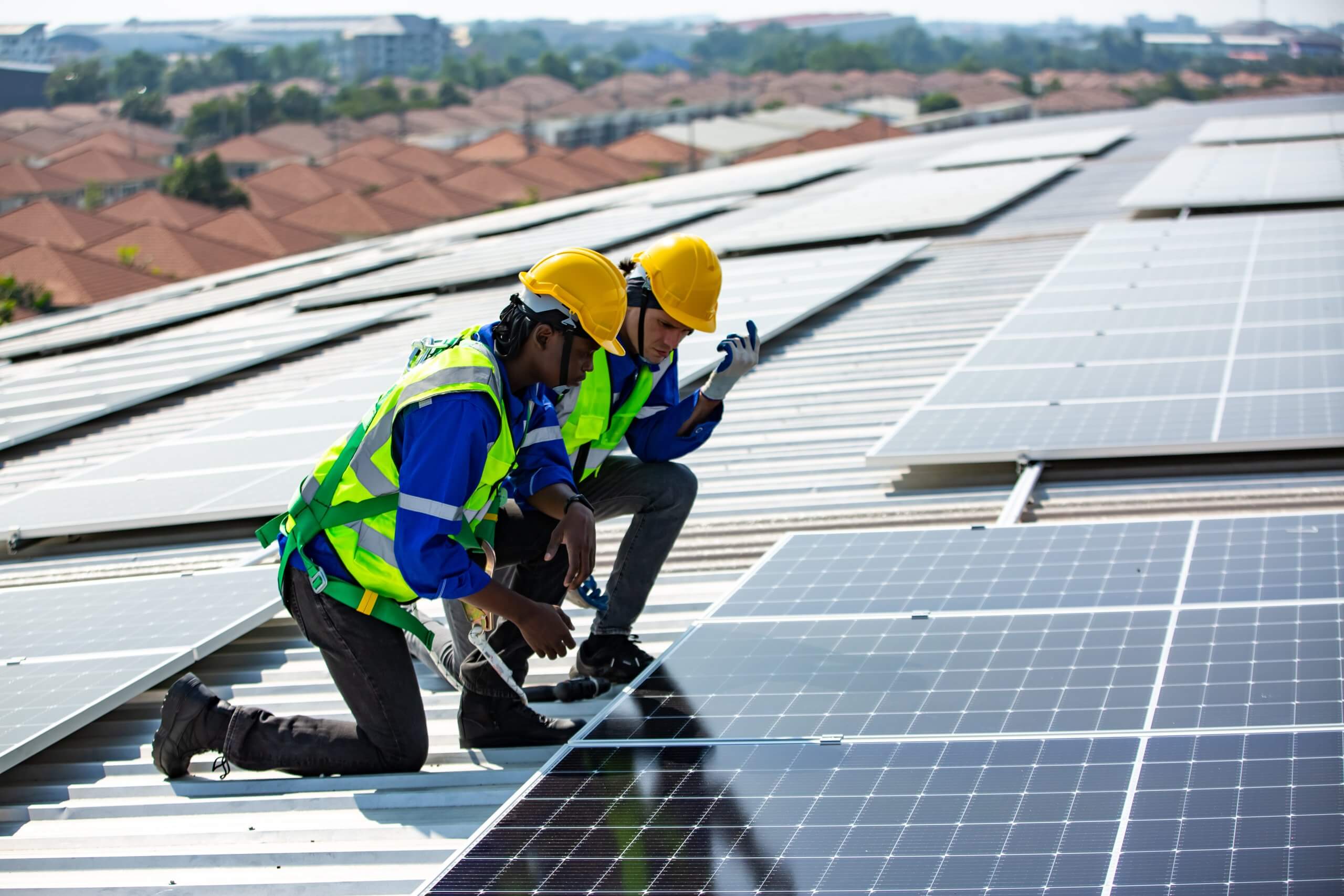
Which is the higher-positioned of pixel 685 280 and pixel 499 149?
pixel 685 280

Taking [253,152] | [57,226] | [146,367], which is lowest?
[253,152]

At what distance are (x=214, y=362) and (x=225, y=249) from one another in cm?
4994

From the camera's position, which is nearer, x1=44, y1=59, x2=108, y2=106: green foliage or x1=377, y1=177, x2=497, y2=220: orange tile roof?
x1=377, y1=177, x2=497, y2=220: orange tile roof

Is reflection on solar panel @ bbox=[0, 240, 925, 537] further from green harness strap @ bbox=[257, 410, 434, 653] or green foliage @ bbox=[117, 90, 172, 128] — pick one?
green foliage @ bbox=[117, 90, 172, 128]

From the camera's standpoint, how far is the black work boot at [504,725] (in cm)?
607

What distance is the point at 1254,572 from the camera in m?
6.08

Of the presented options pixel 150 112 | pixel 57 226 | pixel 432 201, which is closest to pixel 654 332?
pixel 57 226

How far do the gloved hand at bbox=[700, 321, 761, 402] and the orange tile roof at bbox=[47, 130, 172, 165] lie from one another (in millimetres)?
102523

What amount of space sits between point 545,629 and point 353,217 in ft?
228

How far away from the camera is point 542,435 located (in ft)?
21.1

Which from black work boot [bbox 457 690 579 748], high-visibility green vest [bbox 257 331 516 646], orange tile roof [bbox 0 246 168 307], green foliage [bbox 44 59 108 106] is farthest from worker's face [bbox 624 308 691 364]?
green foliage [bbox 44 59 108 106]

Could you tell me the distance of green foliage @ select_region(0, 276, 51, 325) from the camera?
161ft

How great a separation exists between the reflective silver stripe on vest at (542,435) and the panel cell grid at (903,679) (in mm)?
1060

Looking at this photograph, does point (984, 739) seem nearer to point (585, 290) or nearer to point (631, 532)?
point (585, 290)
